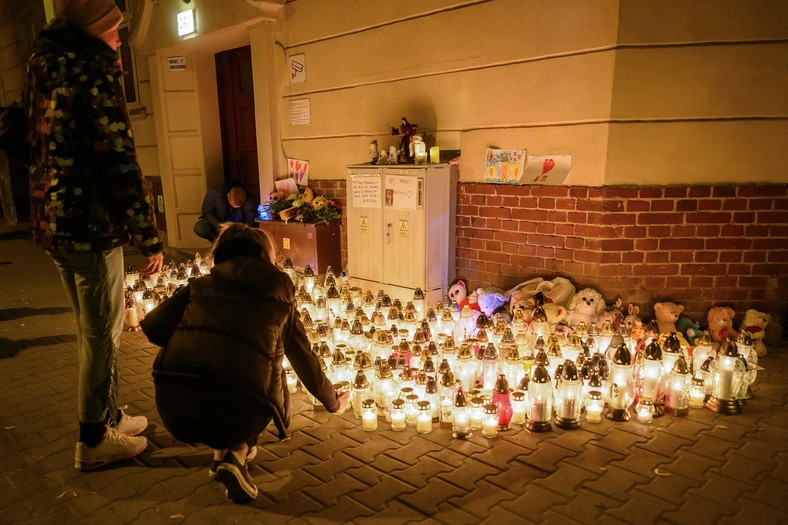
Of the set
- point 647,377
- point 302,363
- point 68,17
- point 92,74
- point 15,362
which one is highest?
point 68,17

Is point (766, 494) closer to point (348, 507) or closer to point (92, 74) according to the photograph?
point (348, 507)

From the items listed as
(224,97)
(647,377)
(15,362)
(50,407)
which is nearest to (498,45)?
(647,377)

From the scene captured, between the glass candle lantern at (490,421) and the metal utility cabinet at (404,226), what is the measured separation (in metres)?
2.62

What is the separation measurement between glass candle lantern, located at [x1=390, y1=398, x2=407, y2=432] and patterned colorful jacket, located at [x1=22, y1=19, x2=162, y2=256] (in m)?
2.04

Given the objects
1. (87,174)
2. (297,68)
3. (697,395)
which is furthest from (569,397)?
(297,68)

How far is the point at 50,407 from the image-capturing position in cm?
445

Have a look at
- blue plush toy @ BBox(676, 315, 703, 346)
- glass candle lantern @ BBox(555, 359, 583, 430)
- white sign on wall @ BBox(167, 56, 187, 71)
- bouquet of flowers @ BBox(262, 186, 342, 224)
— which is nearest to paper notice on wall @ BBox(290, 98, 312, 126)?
bouquet of flowers @ BBox(262, 186, 342, 224)

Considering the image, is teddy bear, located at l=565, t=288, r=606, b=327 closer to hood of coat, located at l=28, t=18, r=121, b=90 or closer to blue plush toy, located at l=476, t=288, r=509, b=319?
blue plush toy, located at l=476, t=288, r=509, b=319

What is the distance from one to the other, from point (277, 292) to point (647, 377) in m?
2.83

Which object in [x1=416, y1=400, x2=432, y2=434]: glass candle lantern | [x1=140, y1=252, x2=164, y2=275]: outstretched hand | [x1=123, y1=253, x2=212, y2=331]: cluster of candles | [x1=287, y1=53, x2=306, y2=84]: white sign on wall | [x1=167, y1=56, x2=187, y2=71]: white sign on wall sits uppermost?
[x1=167, y1=56, x2=187, y2=71]: white sign on wall

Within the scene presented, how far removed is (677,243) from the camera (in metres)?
5.50

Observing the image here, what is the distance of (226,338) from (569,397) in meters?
2.39

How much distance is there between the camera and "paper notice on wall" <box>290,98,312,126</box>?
8.41 m

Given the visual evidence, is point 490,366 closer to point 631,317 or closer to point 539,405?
point 539,405
